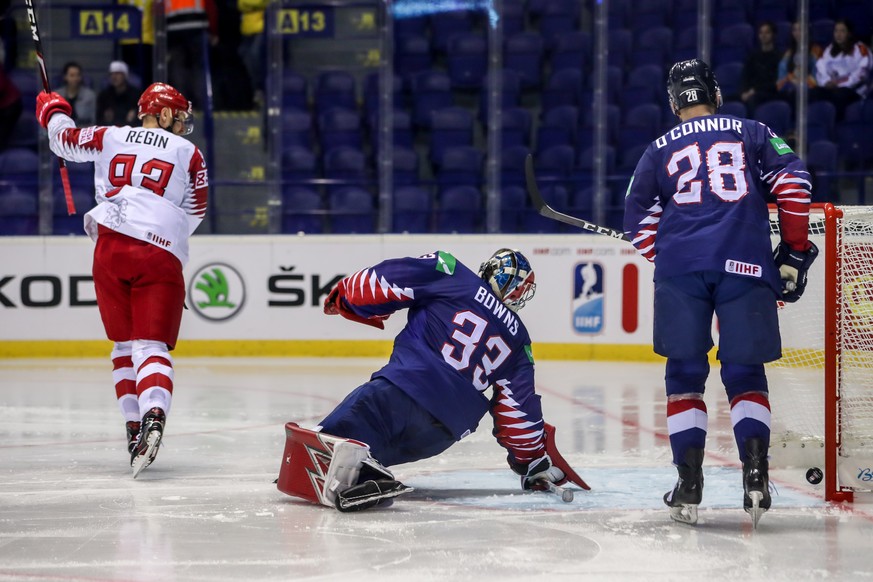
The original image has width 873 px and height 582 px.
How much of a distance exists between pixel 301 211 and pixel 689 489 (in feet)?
19.2

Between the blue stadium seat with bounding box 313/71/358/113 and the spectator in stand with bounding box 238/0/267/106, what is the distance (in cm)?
48

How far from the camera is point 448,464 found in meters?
4.63

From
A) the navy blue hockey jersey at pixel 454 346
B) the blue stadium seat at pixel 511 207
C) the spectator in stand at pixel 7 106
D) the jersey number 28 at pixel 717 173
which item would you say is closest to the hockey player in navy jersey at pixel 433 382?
the navy blue hockey jersey at pixel 454 346

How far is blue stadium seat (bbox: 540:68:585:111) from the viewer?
30.8 feet

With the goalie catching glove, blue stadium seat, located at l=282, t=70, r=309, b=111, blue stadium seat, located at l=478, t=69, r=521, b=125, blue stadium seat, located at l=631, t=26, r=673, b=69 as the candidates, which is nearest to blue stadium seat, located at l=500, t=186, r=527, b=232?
→ blue stadium seat, located at l=478, t=69, r=521, b=125

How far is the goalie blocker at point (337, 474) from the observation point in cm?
365

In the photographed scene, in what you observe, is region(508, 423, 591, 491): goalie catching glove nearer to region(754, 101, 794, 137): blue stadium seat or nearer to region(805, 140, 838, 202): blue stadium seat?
region(805, 140, 838, 202): blue stadium seat

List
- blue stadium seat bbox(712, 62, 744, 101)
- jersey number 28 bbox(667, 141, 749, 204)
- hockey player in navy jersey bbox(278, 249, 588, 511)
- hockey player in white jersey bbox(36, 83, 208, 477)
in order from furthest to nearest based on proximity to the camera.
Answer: blue stadium seat bbox(712, 62, 744, 101) → hockey player in white jersey bbox(36, 83, 208, 477) → hockey player in navy jersey bbox(278, 249, 588, 511) → jersey number 28 bbox(667, 141, 749, 204)

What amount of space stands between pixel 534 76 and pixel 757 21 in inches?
64.6

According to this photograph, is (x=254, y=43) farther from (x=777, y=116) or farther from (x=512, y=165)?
(x=777, y=116)

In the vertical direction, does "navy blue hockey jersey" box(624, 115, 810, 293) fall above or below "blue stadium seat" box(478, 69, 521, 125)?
below

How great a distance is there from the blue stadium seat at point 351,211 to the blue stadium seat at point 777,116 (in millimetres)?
2705

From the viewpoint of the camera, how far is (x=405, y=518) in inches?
143

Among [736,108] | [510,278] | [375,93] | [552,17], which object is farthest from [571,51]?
[510,278]
